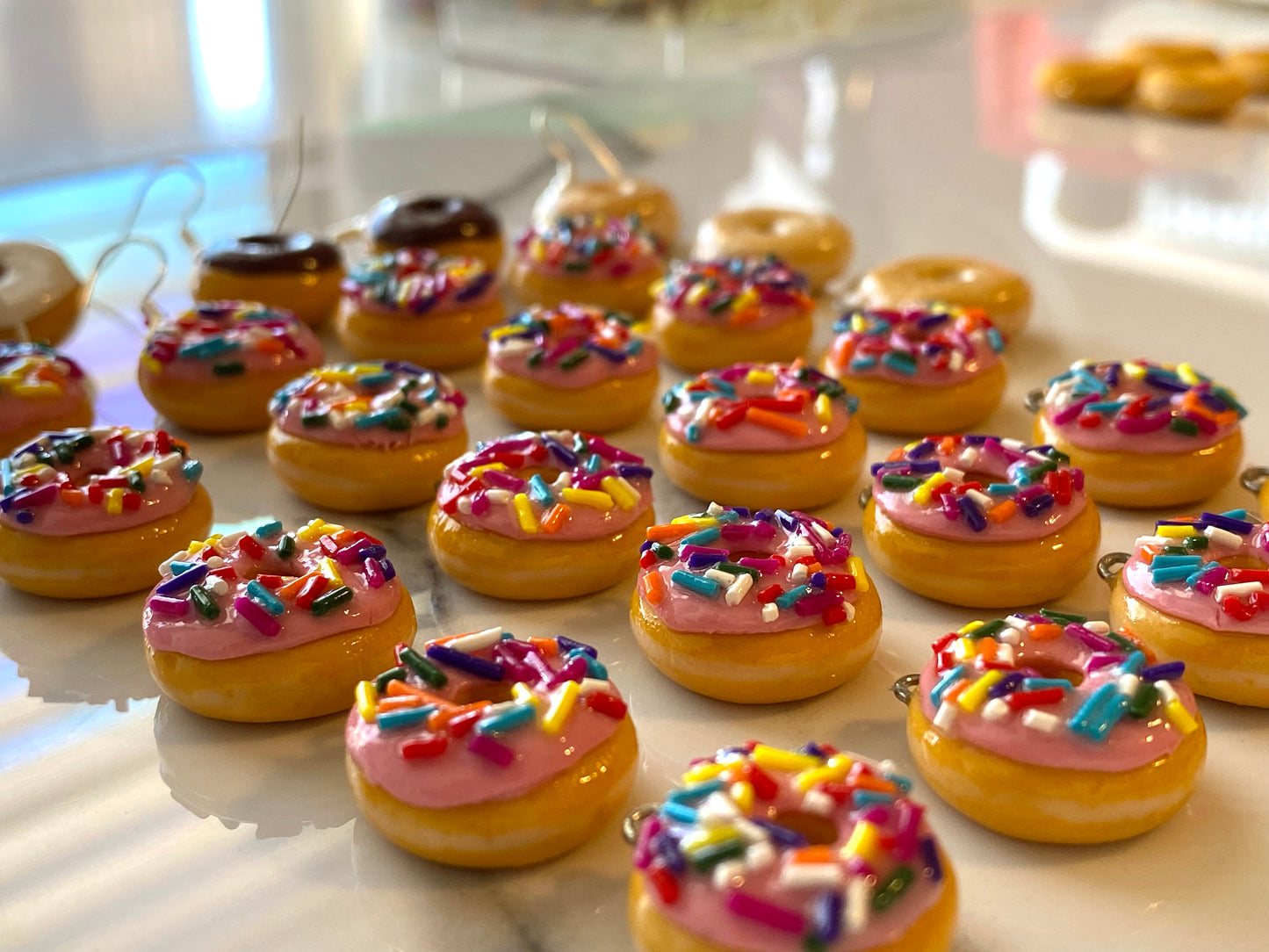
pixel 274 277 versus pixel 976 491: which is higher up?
pixel 274 277

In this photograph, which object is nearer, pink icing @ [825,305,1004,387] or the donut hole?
the donut hole

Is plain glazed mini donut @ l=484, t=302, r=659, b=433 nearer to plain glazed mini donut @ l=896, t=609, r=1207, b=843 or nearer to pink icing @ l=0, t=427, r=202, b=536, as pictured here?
pink icing @ l=0, t=427, r=202, b=536

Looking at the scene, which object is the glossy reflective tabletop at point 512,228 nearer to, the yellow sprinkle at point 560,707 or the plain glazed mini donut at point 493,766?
the plain glazed mini donut at point 493,766

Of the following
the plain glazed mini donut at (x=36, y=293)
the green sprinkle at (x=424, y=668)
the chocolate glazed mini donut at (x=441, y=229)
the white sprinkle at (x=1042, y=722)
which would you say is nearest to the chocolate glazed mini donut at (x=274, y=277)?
the chocolate glazed mini donut at (x=441, y=229)

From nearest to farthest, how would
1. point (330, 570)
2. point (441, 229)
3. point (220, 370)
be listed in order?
point (330, 570) → point (220, 370) → point (441, 229)

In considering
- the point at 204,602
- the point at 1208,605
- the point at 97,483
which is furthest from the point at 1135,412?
the point at 97,483

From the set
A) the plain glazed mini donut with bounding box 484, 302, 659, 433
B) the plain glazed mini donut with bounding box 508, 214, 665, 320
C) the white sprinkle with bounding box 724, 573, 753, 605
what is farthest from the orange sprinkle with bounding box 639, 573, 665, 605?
the plain glazed mini donut with bounding box 508, 214, 665, 320

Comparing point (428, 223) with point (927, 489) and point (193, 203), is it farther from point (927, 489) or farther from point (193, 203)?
point (927, 489)
